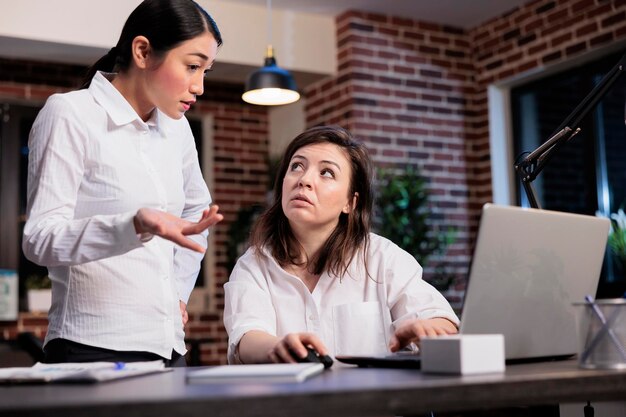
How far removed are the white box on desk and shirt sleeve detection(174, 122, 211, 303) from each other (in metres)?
0.93

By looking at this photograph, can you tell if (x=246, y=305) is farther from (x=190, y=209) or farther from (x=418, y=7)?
(x=418, y=7)

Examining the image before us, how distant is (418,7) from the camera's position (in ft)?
18.0

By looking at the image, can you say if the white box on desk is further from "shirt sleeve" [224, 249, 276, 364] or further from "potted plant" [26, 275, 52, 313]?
"potted plant" [26, 275, 52, 313]

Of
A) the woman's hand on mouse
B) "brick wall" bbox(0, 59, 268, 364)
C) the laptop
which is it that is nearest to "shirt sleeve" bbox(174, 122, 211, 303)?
the woman's hand on mouse

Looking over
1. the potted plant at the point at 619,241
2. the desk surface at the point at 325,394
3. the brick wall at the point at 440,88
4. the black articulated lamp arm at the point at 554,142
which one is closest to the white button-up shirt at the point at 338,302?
the black articulated lamp arm at the point at 554,142

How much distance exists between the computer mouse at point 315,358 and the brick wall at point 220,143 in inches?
186

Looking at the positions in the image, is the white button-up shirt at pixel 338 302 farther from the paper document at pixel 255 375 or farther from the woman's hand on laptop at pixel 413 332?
the paper document at pixel 255 375

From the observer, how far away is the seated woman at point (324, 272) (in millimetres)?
1977

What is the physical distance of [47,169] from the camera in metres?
1.69

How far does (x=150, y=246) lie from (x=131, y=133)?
0.27 metres

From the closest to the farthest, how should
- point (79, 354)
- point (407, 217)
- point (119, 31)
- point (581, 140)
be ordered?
point (79, 354), point (119, 31), point (407, 217), point (581, 140)

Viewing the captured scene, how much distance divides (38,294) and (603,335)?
4928 mm

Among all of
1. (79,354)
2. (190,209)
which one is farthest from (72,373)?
(190,209)

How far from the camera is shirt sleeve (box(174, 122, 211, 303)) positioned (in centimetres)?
214
